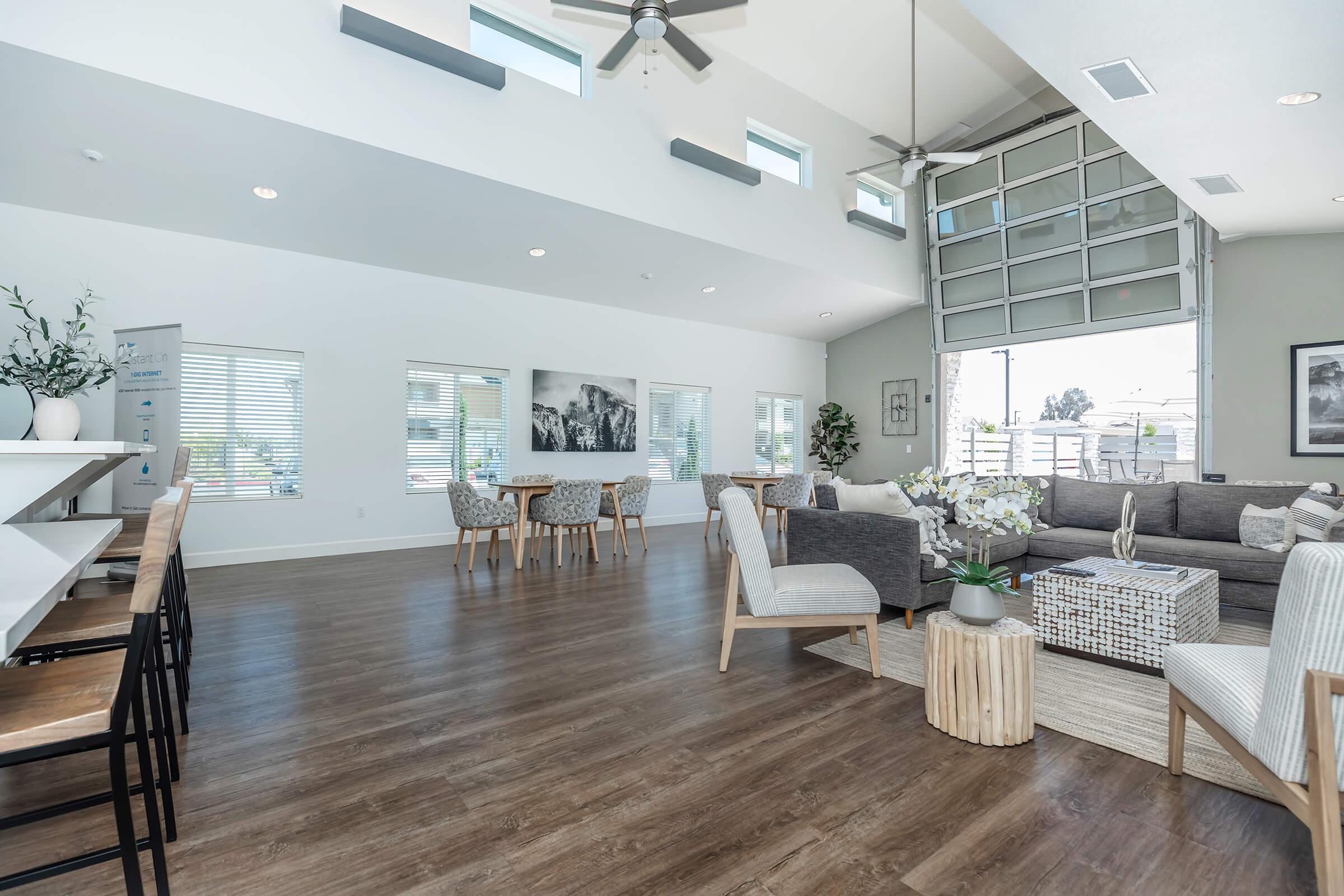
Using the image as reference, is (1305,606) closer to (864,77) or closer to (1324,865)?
(1324,865)

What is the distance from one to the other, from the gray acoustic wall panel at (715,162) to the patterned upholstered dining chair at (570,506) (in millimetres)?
3317

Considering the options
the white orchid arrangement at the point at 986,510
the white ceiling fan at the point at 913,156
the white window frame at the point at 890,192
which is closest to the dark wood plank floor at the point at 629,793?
the white orchid arrangement at the point at 986,510

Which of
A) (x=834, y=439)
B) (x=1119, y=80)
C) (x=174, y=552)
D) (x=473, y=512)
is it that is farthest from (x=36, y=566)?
(x=834, y=439)

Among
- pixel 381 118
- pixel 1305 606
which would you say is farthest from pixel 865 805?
pixel 381 118

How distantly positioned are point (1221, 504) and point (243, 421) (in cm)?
812

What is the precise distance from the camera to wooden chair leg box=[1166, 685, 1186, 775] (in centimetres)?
209

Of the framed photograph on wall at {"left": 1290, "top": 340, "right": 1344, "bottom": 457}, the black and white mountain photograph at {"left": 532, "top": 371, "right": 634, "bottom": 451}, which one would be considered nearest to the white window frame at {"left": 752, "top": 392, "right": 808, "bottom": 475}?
the black and white mountain photograph at {"left": 532, "top": 371, "right": 634, "bottom": 451}

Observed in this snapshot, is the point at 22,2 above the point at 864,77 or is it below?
below

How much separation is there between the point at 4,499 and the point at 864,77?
28.1 ft

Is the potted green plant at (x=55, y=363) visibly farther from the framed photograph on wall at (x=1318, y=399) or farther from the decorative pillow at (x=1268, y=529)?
the framed photograph on wall at (x=1318, y=399)

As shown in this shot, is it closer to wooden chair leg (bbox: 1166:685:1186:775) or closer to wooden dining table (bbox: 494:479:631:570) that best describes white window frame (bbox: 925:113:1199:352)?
wooden dining table (bbox: 494:479:631:570)

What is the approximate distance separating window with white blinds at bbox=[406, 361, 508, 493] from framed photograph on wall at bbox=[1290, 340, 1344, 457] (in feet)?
26.8

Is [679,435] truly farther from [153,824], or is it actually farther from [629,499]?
[153,824]

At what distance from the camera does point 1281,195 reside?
5105mm
